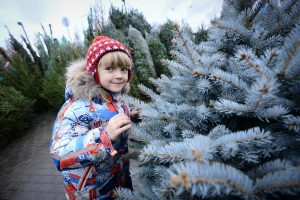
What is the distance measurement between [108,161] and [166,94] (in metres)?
0.89

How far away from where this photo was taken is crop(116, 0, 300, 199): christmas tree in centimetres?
49

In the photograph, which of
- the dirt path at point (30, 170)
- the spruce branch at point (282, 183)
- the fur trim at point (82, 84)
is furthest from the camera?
the dirt path at point (30, 170)

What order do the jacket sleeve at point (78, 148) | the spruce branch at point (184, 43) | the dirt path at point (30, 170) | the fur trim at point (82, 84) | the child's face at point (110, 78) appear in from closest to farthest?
1. the spruce branch at point (184, 43)
2. the jacket sleeve at point (78, 148)
3. the fur trim at point (82, 84)
4. the child's face at point (110, 78)
5. the dirt path at point (30, 170)

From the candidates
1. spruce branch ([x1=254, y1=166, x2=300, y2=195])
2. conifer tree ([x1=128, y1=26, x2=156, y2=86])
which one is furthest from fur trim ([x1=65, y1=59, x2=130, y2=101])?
conifer tree ([x1=128, y1=26, x2=156, y2=86])

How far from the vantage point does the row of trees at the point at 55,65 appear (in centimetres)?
580

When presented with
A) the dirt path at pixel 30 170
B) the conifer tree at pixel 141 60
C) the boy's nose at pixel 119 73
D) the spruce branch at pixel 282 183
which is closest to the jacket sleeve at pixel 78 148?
the boy's nose at pixel 119 73

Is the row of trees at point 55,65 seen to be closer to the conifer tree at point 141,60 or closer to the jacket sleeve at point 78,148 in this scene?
the conifer tree at point 141,60

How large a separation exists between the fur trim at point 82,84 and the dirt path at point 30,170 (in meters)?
2.07

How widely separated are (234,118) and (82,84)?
1.36 metres

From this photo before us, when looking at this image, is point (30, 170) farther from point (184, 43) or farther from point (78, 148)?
point (184, 43)

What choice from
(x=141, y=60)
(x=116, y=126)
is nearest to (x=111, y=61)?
(x=116, y=126)

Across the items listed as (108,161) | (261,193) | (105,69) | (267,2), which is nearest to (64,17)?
(105,69)

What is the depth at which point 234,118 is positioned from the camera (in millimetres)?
858

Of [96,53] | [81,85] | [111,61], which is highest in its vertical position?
[96,53]
